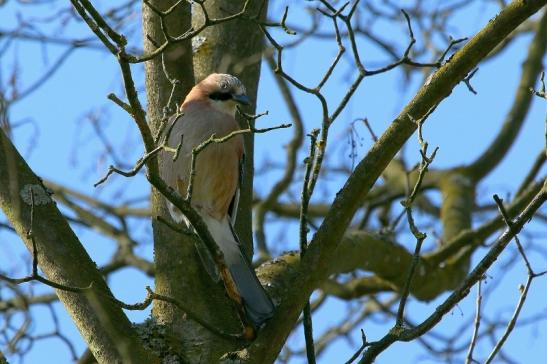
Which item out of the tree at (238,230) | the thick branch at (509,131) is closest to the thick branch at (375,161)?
the tree at (238,230)

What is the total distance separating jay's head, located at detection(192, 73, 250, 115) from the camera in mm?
4297

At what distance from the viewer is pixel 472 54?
3.23 m

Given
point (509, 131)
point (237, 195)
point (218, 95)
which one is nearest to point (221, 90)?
point (218, 95)

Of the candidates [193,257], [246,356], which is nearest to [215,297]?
[193,257]

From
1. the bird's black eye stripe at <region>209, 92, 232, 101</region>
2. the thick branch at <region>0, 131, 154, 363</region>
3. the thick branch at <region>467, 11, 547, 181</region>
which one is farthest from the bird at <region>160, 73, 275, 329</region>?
the thick branch at <region>467, 11, 547, 181</region>

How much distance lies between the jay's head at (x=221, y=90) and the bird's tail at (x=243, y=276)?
1.75 ft

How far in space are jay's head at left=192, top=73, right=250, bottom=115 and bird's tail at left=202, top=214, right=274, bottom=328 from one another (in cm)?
53

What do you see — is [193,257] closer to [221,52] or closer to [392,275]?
[221,52]

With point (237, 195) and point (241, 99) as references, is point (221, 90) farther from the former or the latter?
point (237, 195)

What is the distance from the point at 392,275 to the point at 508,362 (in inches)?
47.2

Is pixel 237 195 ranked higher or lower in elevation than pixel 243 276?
higher

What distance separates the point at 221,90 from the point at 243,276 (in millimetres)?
967

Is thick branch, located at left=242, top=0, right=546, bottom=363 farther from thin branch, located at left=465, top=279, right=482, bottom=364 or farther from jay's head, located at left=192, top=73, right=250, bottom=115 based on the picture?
jay's head, located at left=192, top=73, right=250, bottom=115

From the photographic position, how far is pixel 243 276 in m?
3.80
